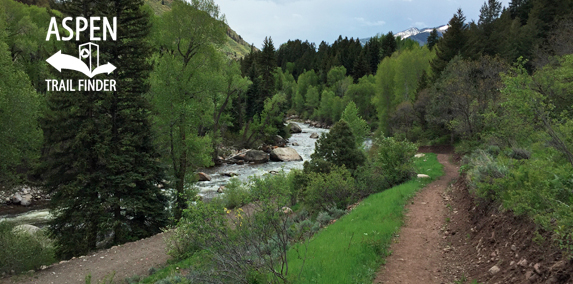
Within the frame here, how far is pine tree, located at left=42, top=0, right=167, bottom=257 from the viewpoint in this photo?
45.9ft

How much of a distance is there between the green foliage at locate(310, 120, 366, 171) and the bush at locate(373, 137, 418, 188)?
295 cm

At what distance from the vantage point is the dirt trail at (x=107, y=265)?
1066cm

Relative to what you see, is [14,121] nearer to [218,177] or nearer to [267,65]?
[218,177]

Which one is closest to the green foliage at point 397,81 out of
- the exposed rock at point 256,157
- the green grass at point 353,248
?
the exposed rock at point 256,157

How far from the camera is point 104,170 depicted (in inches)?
584

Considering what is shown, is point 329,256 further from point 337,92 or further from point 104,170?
point 337,92

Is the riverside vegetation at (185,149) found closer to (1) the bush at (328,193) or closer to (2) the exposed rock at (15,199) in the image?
(1) the bush at (328,193)

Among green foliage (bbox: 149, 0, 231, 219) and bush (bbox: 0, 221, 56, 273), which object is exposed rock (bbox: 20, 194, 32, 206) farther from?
green foliage (bbox: 149, 0, 231, 219)

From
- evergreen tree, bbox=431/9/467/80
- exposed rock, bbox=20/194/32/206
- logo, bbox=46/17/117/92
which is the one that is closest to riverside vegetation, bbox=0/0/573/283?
logo, bbox=46/17/117/92

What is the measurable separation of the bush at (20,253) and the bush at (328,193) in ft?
37.9

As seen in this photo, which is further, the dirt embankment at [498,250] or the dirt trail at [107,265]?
the dirt trail at [107,265]

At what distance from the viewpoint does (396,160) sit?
17.5 metres

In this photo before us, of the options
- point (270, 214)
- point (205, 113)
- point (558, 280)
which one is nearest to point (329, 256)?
point (270, 214)

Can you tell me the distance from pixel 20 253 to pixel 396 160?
1792 centimetres
